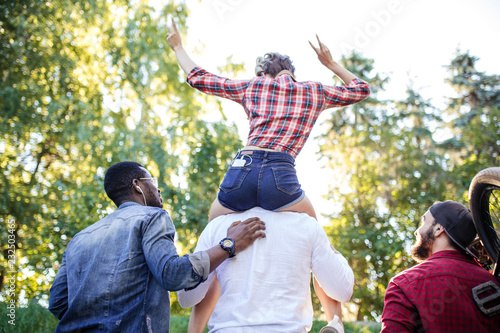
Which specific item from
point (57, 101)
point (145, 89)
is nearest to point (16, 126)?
point (57, 101)

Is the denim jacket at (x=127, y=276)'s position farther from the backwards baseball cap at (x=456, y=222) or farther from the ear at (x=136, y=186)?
the backwards baseball cap at (x=456, y=222)

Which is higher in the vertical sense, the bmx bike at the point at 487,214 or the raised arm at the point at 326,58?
the raised arm at the point at 326,58

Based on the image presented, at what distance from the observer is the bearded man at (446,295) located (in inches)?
95.7

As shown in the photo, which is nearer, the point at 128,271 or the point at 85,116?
the point at 128,271

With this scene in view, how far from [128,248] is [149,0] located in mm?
16835

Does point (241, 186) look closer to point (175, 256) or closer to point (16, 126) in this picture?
point (175, 256)

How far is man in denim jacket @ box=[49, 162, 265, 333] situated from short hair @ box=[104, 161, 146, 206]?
0.63ft

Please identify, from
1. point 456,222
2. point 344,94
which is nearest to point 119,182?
point 344,94

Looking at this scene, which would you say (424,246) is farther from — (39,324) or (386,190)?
(386,190)

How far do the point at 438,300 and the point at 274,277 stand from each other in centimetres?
99

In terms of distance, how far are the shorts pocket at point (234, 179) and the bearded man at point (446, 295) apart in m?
1.20

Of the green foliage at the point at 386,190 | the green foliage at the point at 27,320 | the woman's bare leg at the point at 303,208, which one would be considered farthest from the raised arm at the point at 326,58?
the green foliage at the point at 386,190

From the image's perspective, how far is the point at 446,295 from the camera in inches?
Result: 98.3

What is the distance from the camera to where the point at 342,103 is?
3.09m
